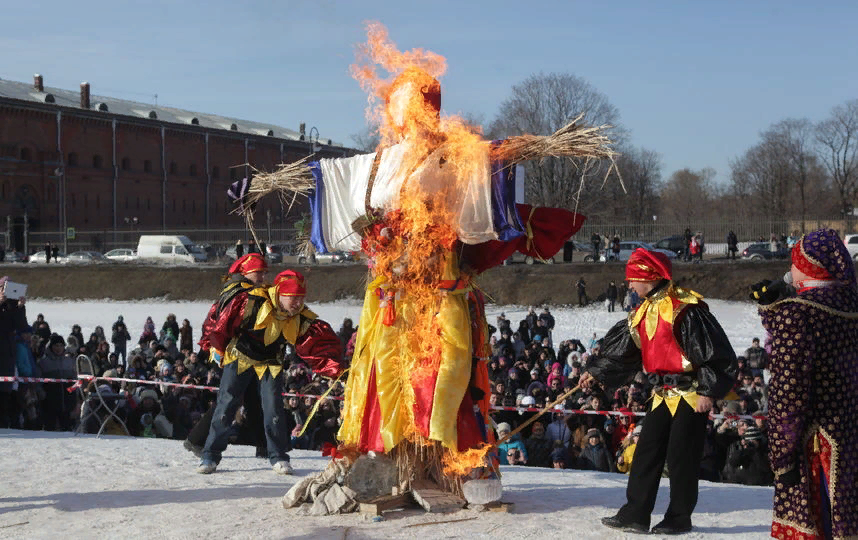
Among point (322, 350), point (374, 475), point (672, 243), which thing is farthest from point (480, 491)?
point (672, 243)

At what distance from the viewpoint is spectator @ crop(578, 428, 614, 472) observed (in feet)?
31.8

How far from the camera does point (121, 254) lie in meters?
49.7

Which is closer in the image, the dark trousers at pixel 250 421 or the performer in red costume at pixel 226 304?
the performer in red costume at pixel 226 304

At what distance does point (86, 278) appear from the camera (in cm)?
3953

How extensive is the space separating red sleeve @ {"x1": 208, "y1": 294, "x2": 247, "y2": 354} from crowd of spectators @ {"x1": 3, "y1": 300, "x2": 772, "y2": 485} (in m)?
1.02

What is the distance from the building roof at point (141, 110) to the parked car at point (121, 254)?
1344 centimetres

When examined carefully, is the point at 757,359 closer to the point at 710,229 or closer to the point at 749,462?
the point at 749,462

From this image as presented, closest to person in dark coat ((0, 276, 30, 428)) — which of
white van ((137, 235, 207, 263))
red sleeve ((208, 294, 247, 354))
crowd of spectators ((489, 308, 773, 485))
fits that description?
red sleeve ((208, 294, 247, 354))

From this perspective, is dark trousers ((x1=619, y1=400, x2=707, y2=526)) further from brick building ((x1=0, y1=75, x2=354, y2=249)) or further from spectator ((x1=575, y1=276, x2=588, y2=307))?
brick building ((x1=0, y1=75, x2=354, y2=249))

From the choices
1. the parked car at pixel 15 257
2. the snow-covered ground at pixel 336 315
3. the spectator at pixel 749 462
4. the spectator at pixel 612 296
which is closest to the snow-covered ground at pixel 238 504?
the spectator at pixel 749 462

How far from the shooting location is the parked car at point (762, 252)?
39.4 meters

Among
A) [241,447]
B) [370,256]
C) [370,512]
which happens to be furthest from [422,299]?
[241,447]

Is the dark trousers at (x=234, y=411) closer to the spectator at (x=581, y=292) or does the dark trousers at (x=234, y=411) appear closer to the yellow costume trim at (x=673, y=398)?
the yellow costume trim at (x=673, y=398)

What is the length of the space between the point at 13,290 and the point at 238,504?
21.7 ft
